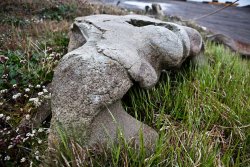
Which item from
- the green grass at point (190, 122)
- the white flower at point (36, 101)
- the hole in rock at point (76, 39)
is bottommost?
the green grass at point (190, 122)

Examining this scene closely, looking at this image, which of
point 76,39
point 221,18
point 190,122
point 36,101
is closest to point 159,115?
point 190,122

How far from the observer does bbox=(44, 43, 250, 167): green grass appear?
1.86m

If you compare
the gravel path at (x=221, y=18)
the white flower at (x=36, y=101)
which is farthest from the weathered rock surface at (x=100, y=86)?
the gravel path at (x=221, y=18)

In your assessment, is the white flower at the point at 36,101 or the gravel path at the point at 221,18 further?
the gravel path at the point at 221,18

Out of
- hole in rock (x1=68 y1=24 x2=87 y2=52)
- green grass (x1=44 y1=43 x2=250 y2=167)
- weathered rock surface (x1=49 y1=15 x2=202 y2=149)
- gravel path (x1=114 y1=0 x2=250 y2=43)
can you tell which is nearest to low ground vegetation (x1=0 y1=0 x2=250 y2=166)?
green grass (x1=44 y1=43 x2=250 y2=167)

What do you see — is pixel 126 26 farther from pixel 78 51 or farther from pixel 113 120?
pixel 113 120

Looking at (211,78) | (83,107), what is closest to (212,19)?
(211,78)

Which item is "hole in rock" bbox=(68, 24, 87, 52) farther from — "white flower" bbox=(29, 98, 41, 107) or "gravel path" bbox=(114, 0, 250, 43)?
"gravel path" bbox=(114, 0, 250, 43)

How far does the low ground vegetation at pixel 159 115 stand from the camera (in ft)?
6.16

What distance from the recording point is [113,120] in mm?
2059

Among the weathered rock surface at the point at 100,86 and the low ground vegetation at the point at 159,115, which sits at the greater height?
the weathered rock surface at the point at 100,86

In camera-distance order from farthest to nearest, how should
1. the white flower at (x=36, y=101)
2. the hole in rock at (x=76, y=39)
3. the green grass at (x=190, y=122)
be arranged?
the hole in rock at (x=76, y=39) → the white flower at (x=36, y=101) → the green grass at (x=190, y=122)

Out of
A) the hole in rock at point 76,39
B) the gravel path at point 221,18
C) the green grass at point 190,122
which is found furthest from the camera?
the gravel path at point 221,18

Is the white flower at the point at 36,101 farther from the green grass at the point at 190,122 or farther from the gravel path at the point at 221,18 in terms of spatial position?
the gravel path at the point at 221,18
